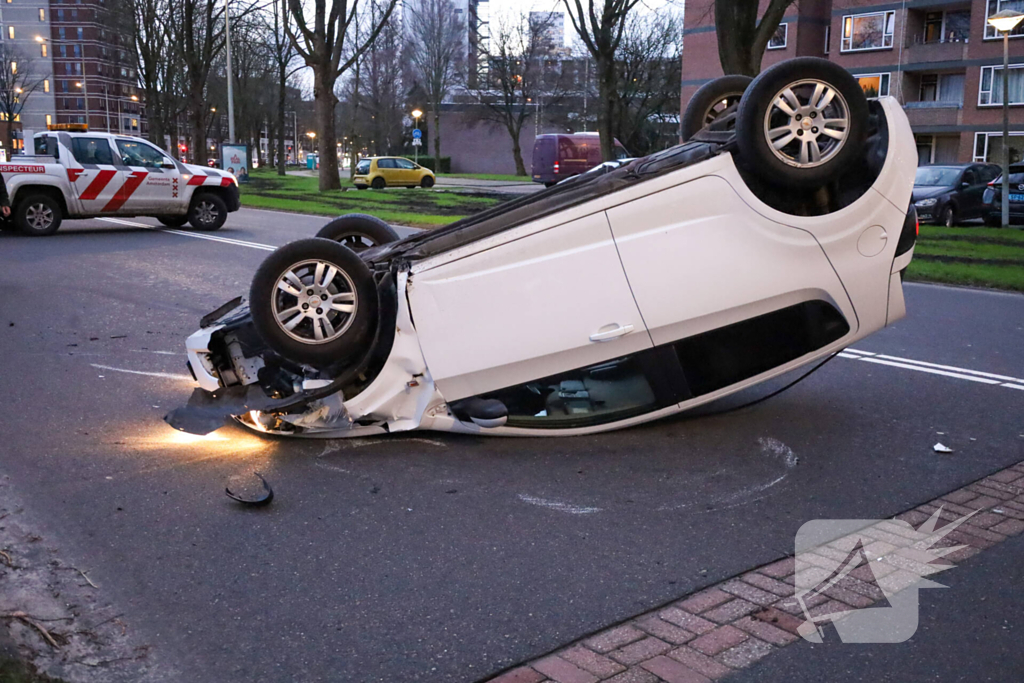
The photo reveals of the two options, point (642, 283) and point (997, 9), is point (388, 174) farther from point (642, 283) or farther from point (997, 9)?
point (642, 283)

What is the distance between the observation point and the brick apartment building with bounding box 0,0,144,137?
115062 mm

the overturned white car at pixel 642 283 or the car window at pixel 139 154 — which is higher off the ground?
the car window at pixel 139 154

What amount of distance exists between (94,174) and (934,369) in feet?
50.0

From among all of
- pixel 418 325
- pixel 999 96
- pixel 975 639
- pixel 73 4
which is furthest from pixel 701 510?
pixel 73 4

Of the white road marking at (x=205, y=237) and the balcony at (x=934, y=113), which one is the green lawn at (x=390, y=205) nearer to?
the white road marking at (x=205, y=237)

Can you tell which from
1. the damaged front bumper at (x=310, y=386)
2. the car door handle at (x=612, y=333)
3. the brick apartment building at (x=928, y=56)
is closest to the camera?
the car door handle at (x=612, y=333)

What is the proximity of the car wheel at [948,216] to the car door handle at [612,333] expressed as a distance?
18387 mm

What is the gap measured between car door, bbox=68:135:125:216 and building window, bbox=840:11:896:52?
149 feet

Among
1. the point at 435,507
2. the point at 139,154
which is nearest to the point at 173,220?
the point at 139,154

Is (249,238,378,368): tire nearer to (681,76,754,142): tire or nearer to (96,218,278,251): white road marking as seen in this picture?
(681,76,754,142): tire

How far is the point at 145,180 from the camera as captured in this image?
1803 centimetres

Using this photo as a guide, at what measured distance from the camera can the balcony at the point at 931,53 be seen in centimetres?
4888

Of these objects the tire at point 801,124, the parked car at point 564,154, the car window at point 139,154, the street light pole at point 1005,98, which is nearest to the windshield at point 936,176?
the street light pole at point 1005,98
